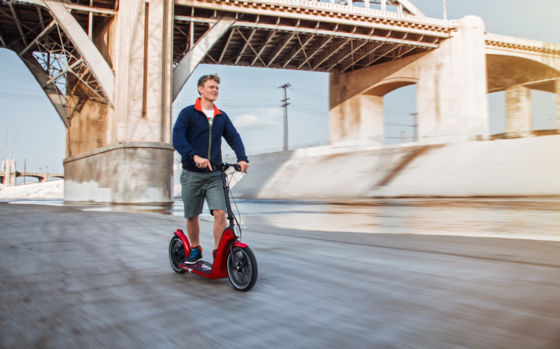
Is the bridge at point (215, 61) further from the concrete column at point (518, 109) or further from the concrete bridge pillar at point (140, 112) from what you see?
the concrete column at point (518, 109)

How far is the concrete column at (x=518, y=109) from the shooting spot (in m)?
46.9

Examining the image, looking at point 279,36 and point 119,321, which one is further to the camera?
point 279,36

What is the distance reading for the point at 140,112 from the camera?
22094 millimetres

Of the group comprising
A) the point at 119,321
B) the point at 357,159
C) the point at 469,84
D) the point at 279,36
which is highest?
the point at 279,36

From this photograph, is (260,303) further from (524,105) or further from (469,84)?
(524,105)

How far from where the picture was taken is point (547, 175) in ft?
50.3

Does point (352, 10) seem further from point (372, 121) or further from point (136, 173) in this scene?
point (136, 173)

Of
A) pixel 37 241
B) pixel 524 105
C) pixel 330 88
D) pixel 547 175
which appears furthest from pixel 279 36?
pixel 524 105

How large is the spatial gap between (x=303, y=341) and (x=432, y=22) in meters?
34.7

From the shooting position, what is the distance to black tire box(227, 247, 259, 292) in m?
3.13

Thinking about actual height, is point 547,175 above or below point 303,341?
above

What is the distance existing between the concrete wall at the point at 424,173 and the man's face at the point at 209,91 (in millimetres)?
15004

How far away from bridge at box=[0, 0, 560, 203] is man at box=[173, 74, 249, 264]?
1869 centimetres

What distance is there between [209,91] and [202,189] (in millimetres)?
983
